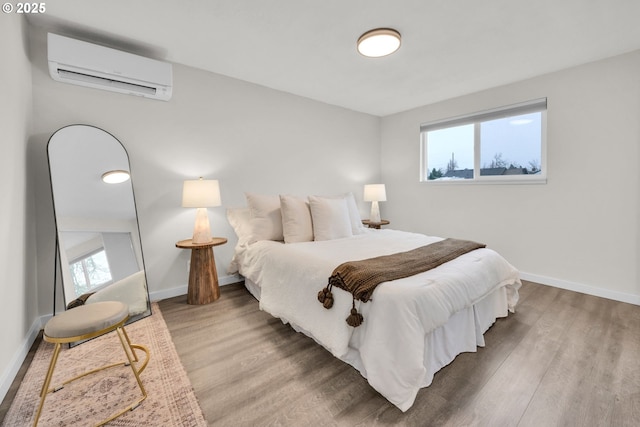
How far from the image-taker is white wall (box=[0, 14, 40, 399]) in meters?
1.60

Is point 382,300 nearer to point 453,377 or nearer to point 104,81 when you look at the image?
point 453,377

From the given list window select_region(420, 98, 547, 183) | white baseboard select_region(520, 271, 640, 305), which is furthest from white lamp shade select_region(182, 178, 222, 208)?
white baseboard select_region(520, 271, 640, 305)

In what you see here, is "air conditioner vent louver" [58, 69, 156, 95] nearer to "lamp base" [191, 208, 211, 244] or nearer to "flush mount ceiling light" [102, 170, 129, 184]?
"flush mount ceiling light" [102, 170, 129, 184]

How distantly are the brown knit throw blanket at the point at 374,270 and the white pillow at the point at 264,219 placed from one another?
3.93 ft

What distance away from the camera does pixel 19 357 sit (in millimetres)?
1729

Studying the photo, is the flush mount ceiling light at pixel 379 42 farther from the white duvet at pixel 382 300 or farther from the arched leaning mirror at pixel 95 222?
the arched leaning mirror at pixel 95 222

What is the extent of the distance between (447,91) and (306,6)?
2365 mm

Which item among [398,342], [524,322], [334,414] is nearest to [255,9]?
[398,342]

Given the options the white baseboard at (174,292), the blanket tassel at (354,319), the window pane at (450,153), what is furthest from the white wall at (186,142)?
the blanket tassel at (354,319)

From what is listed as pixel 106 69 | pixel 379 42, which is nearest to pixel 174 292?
pixel 106 69

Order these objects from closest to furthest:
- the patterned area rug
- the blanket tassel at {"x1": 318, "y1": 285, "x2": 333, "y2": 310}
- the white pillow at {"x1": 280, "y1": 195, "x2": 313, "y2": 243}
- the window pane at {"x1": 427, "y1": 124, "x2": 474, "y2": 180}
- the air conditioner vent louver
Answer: the patterned area rug → the blanket tassel at {"x1": 318, "y1": 285, "x2": 333, "y2": 310} → the air conditioner vent louver → the white pillow at {"x1": 280, "y1": 195, "x2": 313, "y2": 243} → the window pane at {"x1": 427, "y1": 124, "x2": 474, "y2": 180}

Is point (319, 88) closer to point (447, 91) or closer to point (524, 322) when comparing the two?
point (447, 91)

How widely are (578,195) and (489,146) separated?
1100 millimetres

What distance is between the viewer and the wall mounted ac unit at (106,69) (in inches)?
82.7
